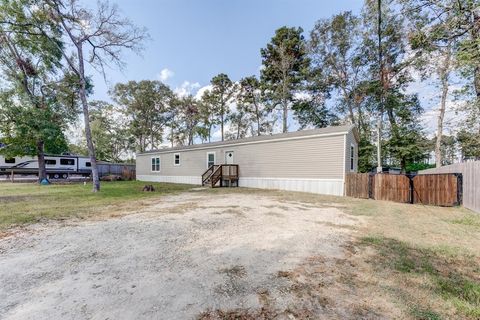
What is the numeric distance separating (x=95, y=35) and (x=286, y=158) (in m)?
12.0

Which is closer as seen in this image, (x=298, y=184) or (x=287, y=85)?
(x=298, y=184)

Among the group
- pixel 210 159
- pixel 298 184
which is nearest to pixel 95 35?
pixel 210 159

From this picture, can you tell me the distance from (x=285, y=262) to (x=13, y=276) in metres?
3.36

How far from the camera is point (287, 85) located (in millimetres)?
21406

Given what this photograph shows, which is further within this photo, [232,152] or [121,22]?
[232,152]

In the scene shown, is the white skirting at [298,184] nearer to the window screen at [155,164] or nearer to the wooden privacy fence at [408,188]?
the wooden privacy fence at [408,188]

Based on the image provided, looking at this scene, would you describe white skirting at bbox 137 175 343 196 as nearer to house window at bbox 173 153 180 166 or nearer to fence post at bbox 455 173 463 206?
fence post at bbox 455 173 463 206

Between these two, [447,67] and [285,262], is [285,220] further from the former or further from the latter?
[447,67]

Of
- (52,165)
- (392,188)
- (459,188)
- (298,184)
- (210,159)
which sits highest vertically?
(210,159)

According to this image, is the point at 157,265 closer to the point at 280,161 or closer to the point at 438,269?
the point at 438,269

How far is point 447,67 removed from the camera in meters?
7.44

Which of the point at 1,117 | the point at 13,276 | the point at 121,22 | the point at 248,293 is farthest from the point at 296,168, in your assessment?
the point at 1,117

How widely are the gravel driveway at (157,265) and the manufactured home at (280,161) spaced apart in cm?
563

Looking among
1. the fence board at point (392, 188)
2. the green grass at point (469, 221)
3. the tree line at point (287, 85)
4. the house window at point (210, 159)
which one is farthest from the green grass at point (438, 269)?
the house window at point (210, 159)
